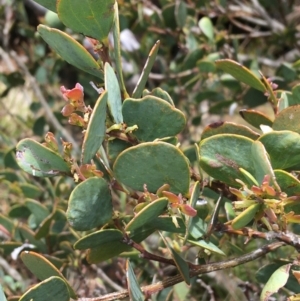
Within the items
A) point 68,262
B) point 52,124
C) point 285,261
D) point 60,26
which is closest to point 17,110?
point 52,124

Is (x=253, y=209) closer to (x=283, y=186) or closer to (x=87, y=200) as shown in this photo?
(x=283, y=186)

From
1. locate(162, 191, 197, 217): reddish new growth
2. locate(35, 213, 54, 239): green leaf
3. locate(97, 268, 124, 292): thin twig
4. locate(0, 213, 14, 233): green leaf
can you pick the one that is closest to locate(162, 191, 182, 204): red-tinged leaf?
locate(162, 191, 197, 217): reddish new growth

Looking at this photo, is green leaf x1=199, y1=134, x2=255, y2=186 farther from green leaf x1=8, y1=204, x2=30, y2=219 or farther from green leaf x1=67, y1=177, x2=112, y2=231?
green leaf x1=8, y1=204, x2=30, y2=219

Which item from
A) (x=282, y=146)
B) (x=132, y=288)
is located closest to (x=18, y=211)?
(x=132, y=288)

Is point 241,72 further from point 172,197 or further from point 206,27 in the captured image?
point 206,27

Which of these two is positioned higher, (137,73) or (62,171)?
(62,171)

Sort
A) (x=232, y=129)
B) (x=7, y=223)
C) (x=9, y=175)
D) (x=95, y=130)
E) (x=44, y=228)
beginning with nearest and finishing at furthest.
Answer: (x=95, y=130) → (x=232, y=129) → (x=44, y=228) → (x=7, y=223) → (x=9, y=175)

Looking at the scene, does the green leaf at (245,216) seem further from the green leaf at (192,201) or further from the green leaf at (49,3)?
the green leaf at (49,3)
